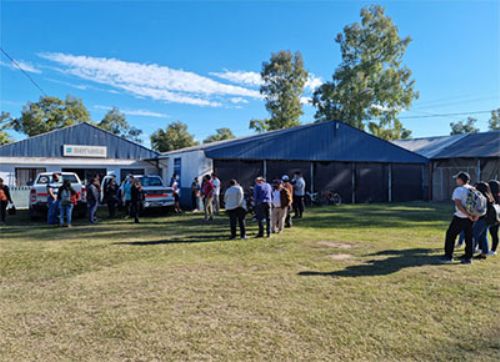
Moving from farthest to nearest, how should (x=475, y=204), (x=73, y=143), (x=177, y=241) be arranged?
(x=73, y=143)
(x=177, y=241)
(x=475, y=204)

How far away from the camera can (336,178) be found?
2161 centimetres

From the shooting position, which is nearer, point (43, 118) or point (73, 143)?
point (73, 143)

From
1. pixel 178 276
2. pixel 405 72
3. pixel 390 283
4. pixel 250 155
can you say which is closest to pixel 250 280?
pixel 178 276

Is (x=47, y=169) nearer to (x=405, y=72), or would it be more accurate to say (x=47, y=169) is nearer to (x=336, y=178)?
(x=336, y=178)

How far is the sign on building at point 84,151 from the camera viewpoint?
2425 cm

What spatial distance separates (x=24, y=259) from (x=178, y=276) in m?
3.56

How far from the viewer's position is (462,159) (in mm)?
24141

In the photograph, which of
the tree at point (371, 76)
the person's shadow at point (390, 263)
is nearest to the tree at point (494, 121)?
the tree at point (371, 76)

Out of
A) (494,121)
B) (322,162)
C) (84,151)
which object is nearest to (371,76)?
(322,162)

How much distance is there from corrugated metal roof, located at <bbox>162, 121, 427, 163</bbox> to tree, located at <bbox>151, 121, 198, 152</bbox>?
27.2 m

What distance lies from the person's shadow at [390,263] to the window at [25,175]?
21970 mm

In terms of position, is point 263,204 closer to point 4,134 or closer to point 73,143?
point 73,143

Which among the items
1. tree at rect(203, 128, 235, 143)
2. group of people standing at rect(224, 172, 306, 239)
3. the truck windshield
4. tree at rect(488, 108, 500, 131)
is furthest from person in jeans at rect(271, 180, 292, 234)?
tree at rect(488, 108, 500, 131)

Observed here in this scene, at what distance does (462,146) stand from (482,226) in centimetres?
2092
